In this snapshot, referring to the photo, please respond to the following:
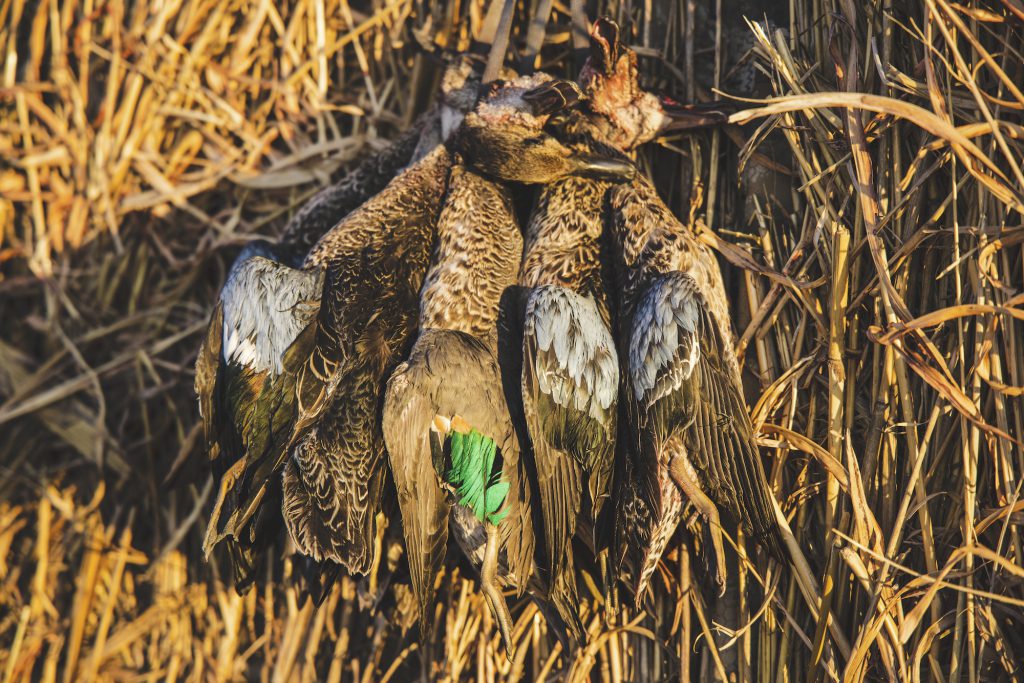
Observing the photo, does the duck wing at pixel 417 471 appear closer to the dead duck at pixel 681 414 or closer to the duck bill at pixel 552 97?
the dead duck at pixel 681 414

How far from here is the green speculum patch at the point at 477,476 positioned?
53.9 inches

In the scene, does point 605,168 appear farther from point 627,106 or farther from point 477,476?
point 477,476

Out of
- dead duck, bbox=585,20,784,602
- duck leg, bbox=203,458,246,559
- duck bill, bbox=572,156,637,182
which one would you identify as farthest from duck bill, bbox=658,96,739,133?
duck leg, bbox=203,458,246,559

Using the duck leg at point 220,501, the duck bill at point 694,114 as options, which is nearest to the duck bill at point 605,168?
the duck bill at point 694,114

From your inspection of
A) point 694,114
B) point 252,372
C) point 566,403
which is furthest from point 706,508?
point 252,372

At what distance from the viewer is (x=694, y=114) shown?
1589 mm

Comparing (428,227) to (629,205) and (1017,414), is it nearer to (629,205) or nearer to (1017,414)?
(629,205)

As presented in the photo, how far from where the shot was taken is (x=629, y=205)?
1546 millimetres

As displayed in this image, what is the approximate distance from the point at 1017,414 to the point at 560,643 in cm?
89

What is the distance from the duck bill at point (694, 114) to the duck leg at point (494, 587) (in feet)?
2.75

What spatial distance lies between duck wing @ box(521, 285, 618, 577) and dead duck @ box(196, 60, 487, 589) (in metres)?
0.33

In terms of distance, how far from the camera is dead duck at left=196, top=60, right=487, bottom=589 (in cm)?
150

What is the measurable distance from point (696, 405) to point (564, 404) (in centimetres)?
21

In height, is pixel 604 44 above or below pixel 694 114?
above
